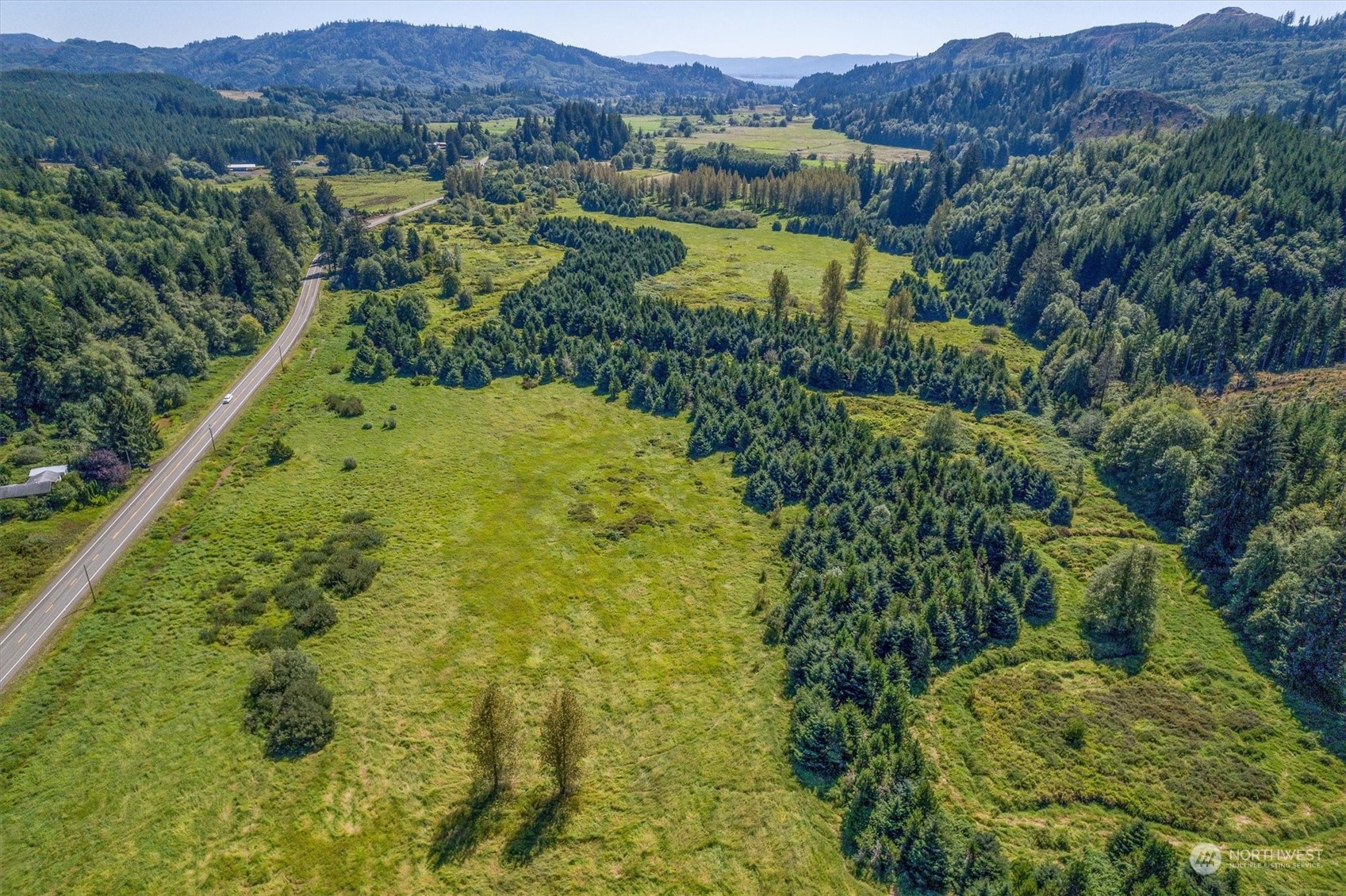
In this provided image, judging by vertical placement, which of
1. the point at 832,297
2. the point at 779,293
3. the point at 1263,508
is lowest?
the point at 1263,508

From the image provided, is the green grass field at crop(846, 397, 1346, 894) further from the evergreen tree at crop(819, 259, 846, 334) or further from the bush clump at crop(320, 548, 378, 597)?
the evergreen tree at crop(819, 259, 846, 334)

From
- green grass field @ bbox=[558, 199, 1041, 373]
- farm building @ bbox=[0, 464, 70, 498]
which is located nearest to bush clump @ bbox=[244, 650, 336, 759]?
farm building @ bbox=[0, 464, 70, 498]

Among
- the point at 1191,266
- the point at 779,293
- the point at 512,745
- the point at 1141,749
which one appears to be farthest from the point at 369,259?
the point at 1191,266

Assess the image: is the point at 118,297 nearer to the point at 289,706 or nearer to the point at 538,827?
the point at 289,706

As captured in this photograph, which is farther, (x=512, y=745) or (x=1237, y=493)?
(x=1237, y=493)

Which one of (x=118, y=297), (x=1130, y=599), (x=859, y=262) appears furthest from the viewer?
(x=859, y=262)

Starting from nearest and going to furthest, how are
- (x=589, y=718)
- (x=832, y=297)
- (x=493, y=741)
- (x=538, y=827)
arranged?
(x=493, y=741)
(x=538, y=827)
(x=589, y=718)
(x=832, y=297)

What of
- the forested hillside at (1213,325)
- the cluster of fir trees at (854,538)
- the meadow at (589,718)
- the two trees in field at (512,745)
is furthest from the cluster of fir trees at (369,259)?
the two trees in field at (512,745)

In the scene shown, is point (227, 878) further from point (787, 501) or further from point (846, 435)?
point (846, 435)
